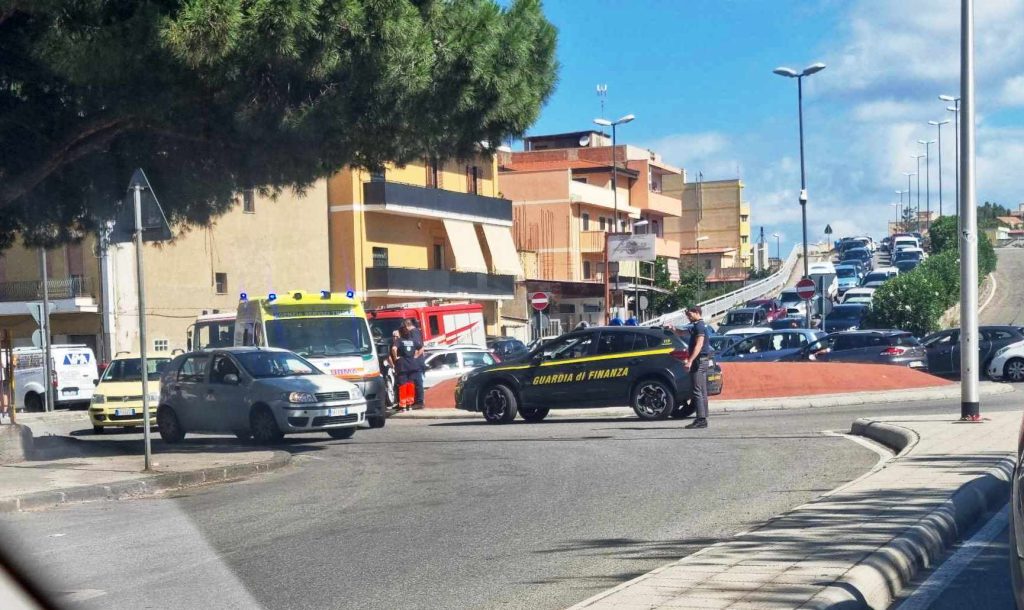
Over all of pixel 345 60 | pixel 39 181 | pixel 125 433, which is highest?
pixel 345 60

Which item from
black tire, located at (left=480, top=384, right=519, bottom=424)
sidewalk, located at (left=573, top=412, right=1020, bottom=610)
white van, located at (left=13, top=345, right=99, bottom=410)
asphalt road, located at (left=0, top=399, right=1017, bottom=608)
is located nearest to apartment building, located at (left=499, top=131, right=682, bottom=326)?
white van, located at (left=13, top=345, right=99, bottom=410)

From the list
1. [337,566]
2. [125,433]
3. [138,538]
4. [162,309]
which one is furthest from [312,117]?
[162,309]

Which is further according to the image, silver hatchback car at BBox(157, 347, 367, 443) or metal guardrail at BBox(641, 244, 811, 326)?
metal guardrail at BBox(641, 244, 811, 326)

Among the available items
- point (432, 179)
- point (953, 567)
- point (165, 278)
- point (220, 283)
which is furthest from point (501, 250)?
point (953, 567)

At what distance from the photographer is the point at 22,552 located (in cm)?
949

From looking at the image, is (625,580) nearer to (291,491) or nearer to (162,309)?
(291,491)

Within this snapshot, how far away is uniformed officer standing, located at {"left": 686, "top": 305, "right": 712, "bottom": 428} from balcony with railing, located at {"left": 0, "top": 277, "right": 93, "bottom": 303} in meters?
30.6

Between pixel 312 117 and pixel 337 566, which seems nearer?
pixel 337 566

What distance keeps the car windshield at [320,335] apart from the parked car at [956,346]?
16.7m

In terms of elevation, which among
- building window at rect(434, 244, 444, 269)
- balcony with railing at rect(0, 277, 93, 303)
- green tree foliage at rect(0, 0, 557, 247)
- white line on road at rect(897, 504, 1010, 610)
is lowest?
white line on road at rect(897, 504, 1010, 610)

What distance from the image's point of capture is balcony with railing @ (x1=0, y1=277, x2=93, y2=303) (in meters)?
43.8

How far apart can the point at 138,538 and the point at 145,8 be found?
6.16 meters

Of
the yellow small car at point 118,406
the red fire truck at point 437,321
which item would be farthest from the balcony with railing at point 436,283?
the yellow small car at point 118,406

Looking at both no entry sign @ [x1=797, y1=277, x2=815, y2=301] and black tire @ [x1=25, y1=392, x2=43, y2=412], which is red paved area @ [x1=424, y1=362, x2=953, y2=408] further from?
black tire @ [x1=25, y1=392, x2=43, y2=412]
